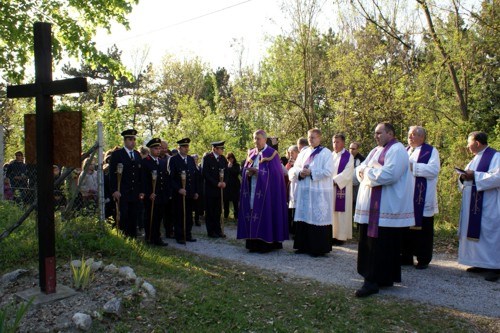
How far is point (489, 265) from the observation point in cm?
684

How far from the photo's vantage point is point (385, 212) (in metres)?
5.95

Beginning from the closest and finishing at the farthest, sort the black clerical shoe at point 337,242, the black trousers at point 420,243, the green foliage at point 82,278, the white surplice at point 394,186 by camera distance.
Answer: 1. the green foliage at point 82,278
2. the white surplice at point 394,186
3. the black trousers at point 420,243
4. the black clerical shoe at point 337,242

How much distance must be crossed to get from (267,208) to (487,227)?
3.65 meters

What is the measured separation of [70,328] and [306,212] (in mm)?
4817

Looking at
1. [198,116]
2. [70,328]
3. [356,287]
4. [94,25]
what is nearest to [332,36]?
[198,116]

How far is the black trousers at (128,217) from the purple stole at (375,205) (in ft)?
15.3

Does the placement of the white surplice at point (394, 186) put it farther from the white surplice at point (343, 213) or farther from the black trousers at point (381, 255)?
the white surplice at point (343, 213)

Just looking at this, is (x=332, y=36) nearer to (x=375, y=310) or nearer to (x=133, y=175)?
(x=133, y=175)

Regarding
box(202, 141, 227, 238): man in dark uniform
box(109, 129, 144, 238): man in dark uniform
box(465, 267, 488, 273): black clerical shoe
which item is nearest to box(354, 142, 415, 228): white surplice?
box(465, 267, 488, 273): black clerical shoe

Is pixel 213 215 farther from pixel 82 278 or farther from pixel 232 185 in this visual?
pixel 82 278

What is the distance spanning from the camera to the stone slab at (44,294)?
5.09 metres

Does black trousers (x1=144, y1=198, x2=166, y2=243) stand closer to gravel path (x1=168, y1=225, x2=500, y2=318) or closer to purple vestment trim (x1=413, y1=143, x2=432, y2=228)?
gravel path (x1=168, y1=225, x2=500, y2=318)

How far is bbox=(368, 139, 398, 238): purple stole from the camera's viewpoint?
5.96 metres

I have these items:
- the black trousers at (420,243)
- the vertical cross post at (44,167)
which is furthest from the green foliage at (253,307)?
the black trousers at (420,243)
